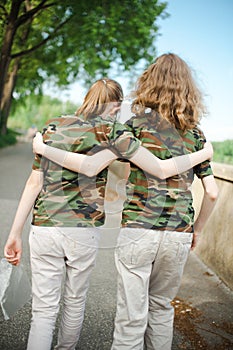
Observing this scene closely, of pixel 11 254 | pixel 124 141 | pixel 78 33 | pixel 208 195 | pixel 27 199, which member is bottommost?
pixel 11 254

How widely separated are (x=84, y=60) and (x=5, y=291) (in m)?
19.0

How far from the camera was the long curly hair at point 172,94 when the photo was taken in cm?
244

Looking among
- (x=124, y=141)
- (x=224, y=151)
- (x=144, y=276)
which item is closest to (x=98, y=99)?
(x=124, y=141)

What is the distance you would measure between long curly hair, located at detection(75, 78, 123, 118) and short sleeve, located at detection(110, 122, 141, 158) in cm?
19

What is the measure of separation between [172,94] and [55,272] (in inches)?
46.2

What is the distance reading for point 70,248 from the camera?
2.56m

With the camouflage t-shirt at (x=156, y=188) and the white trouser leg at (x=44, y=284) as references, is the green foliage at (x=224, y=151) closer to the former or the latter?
the camouflage t-shirt at (x=156, y=188)

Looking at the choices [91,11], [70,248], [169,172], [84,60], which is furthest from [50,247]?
[84,60]

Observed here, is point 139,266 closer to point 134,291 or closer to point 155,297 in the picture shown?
point 134,291

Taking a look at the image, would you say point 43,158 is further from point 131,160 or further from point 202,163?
point 202,163

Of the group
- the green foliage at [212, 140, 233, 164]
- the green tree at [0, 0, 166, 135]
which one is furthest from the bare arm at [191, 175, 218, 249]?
the green tree at [0, 0, 166, 135]

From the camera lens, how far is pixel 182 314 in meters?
4.18

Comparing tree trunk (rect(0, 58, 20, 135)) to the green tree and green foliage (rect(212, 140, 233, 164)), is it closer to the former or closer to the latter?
the green tree

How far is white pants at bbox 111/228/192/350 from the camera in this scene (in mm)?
2434
